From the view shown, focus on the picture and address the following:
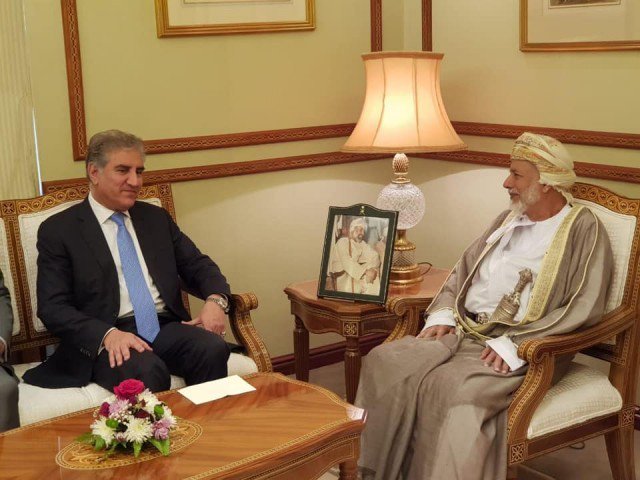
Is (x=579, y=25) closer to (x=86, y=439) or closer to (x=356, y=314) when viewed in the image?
(x=356, y=314)

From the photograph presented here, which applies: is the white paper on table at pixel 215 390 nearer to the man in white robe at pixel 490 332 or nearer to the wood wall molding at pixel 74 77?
the man in white robe at pixel 490 332

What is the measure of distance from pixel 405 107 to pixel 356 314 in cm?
98

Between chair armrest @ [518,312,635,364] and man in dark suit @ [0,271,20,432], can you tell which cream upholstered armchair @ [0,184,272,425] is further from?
chair armrest @ [518,312,635,364]

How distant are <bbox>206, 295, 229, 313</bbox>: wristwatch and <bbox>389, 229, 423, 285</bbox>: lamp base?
2.68ft

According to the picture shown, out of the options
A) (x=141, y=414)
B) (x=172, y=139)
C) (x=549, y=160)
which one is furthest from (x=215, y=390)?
(x=172, y=139)

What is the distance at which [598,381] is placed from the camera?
3.33 meters

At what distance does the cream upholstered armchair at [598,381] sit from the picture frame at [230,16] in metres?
1.72

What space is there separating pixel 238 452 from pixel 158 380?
81 centimetres

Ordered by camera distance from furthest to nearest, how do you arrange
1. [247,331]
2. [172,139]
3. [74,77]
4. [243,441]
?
1. [172,139]
2. [74,77]
3. [247,331]
4. [243,441]

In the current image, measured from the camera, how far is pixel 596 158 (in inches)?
156

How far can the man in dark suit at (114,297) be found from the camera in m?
3.31

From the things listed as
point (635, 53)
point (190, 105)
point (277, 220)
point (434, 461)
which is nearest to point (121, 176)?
point (190, 105)

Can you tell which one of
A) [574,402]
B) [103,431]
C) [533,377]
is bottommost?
[574,402]

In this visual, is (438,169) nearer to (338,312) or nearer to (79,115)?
(338,312)
